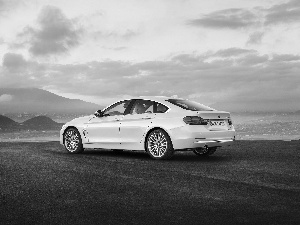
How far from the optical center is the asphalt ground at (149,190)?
6.07 m

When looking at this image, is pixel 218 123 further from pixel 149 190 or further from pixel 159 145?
pixel 149 190

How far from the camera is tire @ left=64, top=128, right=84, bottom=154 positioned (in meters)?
14.3

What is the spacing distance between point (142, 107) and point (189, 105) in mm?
1256

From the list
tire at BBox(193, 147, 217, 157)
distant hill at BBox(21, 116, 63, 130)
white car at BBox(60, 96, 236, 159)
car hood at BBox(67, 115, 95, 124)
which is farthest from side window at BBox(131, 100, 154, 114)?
distant hill at BBox(21, 116, 63, 130)

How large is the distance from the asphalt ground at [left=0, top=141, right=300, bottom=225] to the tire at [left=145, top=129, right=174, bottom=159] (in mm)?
218

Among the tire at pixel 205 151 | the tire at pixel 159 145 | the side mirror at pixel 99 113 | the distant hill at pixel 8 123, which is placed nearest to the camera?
the tire at pixel 159 145

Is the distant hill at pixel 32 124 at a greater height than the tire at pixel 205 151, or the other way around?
the distant hill at pixel 32 124

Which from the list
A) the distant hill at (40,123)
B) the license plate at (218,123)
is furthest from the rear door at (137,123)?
the distant hill at (40,123)

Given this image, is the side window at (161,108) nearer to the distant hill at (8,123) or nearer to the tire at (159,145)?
the tire at (159,145)

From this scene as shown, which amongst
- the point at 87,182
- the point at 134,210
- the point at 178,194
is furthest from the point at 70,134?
the point at 134,210

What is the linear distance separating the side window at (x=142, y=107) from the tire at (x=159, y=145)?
2.33 feet

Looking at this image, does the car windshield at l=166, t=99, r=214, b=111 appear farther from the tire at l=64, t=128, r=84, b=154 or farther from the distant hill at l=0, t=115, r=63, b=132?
the distant hill at l=0, t=115, r=63, b=132

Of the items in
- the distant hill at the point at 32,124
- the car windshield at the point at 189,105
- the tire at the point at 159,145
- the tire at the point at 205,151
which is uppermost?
the distant hill at the point at 32,124

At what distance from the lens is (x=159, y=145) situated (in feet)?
40.7
